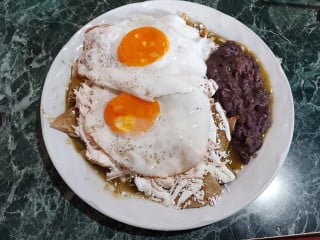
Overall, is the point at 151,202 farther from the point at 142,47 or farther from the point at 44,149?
the point at 142,47

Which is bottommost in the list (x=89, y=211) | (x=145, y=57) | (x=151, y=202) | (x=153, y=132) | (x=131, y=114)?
(x=89, y=211)

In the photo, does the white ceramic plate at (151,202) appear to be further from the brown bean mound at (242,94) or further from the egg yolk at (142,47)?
the egg yolk at (142,47)

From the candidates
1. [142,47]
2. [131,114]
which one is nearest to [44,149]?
[131,114]

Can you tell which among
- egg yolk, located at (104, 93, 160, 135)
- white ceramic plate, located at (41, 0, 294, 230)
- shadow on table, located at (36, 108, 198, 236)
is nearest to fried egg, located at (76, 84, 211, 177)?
egg yolk, located at (104, 93, 160, 135)

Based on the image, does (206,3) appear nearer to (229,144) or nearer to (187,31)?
(187,31)

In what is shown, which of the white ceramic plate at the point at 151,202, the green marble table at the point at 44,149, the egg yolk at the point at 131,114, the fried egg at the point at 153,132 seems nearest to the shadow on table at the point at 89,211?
the green marble table at the point at 44,149

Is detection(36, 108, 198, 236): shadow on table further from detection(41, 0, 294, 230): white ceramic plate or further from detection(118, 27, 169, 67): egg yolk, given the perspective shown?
detection(118, 27, 169, 67): egg yolk
